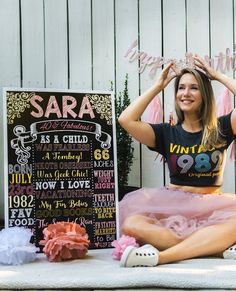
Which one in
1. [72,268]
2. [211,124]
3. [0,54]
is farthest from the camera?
[0,54]

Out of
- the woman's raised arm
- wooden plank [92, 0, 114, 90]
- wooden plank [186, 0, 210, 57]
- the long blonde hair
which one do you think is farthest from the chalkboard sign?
wooden plank [186, 0, 210, 57]

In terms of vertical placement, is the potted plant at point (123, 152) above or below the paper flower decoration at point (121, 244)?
above

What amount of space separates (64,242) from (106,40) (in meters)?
1.33

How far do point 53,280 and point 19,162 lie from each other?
0.61 meters

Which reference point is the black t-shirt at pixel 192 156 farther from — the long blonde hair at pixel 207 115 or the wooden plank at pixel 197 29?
the wooden plank at pixel 197 29

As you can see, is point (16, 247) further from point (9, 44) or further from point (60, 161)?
point (9, 44)

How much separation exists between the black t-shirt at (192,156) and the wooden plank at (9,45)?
955 millimetres

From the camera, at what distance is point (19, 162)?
76.1 inches

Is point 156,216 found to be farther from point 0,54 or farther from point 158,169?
point 0,54

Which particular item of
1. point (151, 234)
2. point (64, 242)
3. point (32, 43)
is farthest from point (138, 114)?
point (32, 43)

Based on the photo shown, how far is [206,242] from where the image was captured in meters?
1.78

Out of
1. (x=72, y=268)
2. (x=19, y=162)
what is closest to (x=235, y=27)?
(x=19, y=162)

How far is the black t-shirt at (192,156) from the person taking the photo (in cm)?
202

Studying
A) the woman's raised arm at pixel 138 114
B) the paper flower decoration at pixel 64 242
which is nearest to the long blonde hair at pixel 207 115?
the woman's raised arm at pixel 138 114
